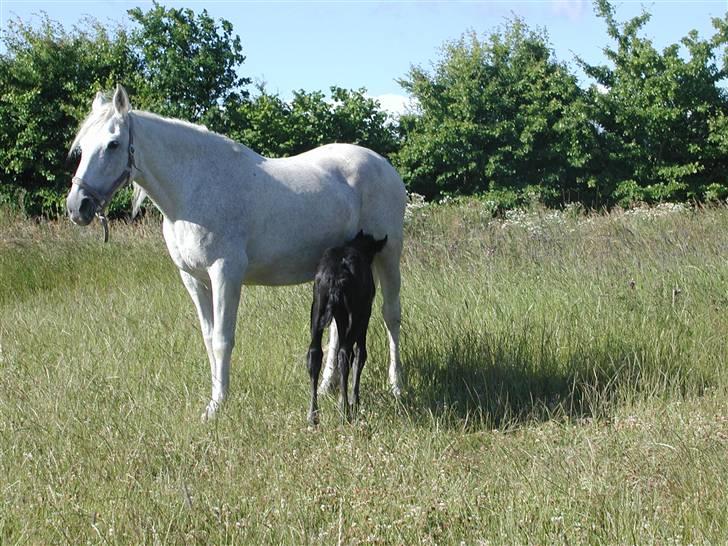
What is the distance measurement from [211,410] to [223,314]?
1.98 ft

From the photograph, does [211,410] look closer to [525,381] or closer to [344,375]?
[344,375]

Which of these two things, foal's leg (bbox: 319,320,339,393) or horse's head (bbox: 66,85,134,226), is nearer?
horse's head (bbox: 66,85,134,226)

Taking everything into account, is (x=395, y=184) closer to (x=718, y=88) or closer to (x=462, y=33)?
(x=718, y=88)

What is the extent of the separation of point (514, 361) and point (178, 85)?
16491 millimetres

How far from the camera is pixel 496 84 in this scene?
85.7ft

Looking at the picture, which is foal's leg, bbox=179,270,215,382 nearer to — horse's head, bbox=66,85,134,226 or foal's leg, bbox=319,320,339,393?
horse's head, bbox=66,85,134,226

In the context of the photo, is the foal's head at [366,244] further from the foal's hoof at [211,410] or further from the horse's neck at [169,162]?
the foal's hoof at [211,410]

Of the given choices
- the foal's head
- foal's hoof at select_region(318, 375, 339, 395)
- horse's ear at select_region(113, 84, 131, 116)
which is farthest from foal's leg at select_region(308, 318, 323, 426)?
horse's ear at select_region(113, 84, 131, 116)

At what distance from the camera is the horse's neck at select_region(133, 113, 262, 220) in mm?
5379

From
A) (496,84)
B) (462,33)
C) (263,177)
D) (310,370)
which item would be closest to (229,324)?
(310,370)

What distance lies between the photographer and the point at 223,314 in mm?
5355

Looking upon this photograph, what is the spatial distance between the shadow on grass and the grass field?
0.02m

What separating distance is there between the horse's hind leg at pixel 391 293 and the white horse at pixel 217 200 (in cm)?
25

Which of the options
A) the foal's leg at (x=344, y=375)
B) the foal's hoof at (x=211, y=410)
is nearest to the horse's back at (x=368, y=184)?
the foal's leg at (x=344, y=375)
